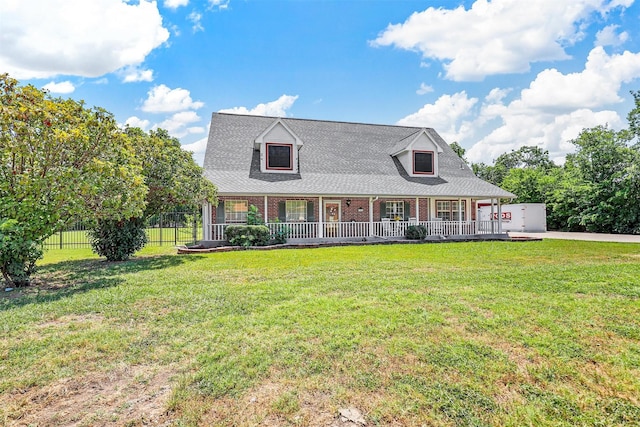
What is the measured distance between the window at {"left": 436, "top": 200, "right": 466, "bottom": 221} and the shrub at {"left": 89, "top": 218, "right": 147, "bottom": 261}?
15658 millimetres

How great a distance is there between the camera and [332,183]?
17219mm

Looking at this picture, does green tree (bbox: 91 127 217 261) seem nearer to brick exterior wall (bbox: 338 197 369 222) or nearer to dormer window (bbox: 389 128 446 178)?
brick exterior wall (bbox: 338 197 369 222)

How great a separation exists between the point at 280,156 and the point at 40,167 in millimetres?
11402

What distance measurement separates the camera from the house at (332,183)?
16219 millimetres

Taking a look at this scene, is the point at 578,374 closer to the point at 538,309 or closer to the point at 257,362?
the point at 538,309

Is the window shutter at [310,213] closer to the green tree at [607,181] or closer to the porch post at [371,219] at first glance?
the porch post at [371,219]

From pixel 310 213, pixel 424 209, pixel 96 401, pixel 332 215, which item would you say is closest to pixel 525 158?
pixel 424 209

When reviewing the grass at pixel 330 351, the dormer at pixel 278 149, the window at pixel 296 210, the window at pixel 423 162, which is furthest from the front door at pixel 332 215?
the grass at pixel 330 351

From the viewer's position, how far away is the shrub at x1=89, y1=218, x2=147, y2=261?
10898mm

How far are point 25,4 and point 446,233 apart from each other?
59.8 feet

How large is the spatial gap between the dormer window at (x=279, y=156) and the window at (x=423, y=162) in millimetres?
7615

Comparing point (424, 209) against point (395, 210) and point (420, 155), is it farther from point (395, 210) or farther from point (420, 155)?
point (420, 155)

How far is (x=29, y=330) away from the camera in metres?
Answer: 4.19

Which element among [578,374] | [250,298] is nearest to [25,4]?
[250,298]
